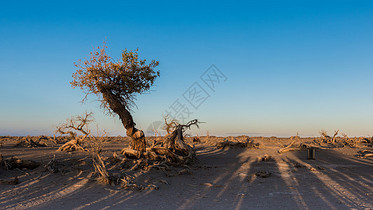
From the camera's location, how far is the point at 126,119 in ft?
42.5

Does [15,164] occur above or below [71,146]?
below

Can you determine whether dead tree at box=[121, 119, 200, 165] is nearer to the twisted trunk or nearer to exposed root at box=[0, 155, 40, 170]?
the twisted trunk

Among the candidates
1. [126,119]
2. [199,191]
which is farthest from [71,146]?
[199,191]

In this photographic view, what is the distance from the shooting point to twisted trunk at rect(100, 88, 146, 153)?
12711 millimetres

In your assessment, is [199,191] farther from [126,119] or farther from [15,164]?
[15,164]

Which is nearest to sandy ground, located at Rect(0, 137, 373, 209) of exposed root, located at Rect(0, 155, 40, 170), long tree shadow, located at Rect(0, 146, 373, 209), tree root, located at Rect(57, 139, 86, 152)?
long tree shadow, located at Rect(0, 146, 373, 209)

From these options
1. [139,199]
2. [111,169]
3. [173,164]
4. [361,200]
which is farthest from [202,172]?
[361,200]

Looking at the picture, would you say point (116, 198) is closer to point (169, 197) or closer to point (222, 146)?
point (169, 197)

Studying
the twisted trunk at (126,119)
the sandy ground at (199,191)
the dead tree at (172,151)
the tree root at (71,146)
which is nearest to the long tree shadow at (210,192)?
the sandy ground at (199,191)

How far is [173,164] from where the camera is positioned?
41.9ft

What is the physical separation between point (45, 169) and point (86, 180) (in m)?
2.50

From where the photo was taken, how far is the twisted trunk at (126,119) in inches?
500

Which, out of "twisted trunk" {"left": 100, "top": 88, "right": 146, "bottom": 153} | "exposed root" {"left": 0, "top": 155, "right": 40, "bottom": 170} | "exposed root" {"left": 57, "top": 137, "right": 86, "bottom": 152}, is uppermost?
"twisted trunk" {"left": 100, "top": 88, "right": 146, "bottom": 153}

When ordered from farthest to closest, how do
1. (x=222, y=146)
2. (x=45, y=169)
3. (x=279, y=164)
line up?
1. (x=222, y=146)
2. (x=279, y=164)
3. (x=45, y=169)
